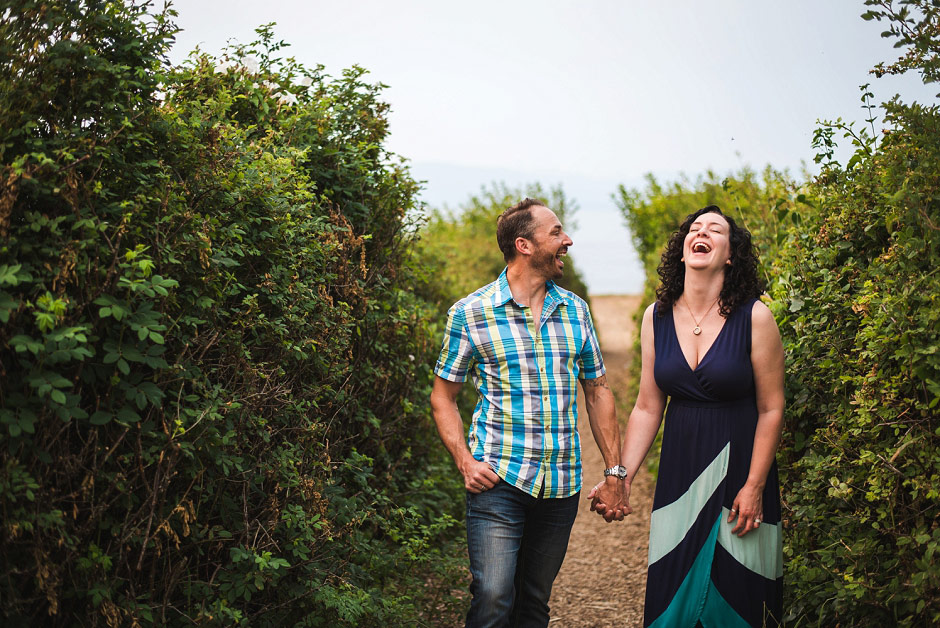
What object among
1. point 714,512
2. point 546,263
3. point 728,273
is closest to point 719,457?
point 714,512

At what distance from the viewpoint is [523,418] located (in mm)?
3426

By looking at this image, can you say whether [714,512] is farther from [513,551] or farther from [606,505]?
[513,551]

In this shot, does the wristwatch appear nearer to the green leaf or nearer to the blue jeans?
the blue jeans

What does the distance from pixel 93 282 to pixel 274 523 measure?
121cm

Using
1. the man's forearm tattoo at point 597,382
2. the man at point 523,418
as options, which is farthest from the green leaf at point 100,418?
the man's forearm tattoo at point 597,382

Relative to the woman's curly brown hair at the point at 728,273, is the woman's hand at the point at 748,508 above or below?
below

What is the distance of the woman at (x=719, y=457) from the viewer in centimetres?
328

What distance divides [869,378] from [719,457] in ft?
2.15

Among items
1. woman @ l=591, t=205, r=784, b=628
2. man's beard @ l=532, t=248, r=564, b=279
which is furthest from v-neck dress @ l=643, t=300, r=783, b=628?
man's beard @ l=532, t=248, r=564, b=279

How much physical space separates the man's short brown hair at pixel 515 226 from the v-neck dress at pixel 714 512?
2.83ft

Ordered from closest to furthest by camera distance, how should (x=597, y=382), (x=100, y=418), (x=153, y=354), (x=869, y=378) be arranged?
(x=100, y=418) < (x=153, y=354) < (x=869, y=378) < (x=597, y=382)

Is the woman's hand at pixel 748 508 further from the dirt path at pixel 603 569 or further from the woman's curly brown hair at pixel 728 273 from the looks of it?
the dirt path at pixel 603 569

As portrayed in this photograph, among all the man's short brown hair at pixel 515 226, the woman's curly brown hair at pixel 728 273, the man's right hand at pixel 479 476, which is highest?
the man's short brown hair at pixel 515 226

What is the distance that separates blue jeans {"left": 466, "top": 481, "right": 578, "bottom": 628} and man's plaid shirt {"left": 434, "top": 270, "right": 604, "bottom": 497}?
100 mm
